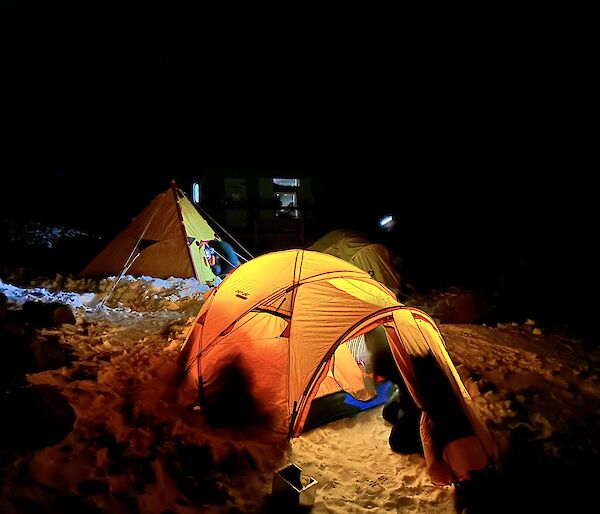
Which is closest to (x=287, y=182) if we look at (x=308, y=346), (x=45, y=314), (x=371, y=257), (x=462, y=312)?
(x=371, y=257)

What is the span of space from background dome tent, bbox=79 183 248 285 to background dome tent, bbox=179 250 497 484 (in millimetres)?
5779

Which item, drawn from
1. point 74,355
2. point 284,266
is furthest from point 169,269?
point 284,266

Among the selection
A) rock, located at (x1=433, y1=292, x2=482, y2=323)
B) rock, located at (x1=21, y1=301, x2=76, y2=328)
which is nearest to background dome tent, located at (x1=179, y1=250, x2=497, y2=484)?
rock, located at (x1=21, y1=301, x2=76, y2=328)

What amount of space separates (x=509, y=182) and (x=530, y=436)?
2191cm

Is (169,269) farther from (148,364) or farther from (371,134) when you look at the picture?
(371,134)

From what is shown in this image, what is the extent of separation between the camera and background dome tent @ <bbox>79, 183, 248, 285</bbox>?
11.2 metres

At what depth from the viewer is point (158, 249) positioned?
11391 mm

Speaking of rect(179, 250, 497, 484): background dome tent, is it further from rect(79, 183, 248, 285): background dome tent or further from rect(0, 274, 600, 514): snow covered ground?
rect(79, 183, 248, 285): background dome tent

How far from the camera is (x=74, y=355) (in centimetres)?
580

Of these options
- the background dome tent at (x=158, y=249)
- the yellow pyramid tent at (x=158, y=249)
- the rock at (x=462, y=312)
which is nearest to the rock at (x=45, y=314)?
the background dome tent at (x=158, y=249)

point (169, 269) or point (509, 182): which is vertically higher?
point (509, 182)

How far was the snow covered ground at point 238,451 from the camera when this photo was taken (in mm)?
3367

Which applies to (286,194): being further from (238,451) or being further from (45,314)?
(238,451)

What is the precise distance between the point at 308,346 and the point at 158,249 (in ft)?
26.6
